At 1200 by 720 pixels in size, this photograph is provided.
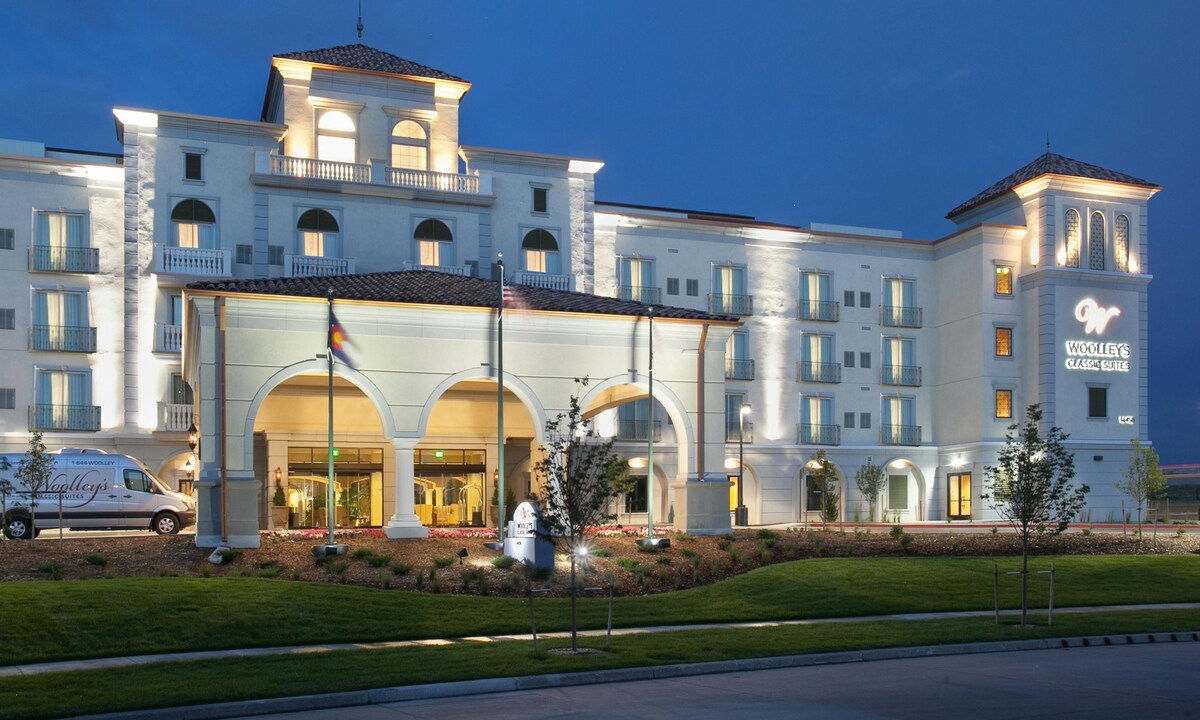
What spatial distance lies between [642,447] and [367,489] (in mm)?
Result: 14511

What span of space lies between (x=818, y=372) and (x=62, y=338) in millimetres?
34098

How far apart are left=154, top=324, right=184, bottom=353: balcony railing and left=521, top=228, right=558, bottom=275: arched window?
14.3 meters

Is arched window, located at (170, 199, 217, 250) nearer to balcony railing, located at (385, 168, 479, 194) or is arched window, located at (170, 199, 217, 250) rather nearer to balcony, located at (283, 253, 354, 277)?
balcony, located at (283, 253, 354, 277)

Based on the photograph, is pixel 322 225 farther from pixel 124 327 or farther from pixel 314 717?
pixel 314 717

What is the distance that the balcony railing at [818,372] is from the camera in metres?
58.2

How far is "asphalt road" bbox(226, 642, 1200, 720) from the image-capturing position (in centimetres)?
1391

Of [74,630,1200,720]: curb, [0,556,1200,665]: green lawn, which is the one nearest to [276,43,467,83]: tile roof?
[0,556,1200,665]: green lawn

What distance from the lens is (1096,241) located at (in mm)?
57812

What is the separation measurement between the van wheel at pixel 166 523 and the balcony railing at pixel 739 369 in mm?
27671

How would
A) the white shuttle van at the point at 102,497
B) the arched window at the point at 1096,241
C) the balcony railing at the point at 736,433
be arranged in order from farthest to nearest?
1. the arched window at the point at 1096,241
2. the balcony railing at the point at 736,433
3. the white shuttle van at the point at 102,497

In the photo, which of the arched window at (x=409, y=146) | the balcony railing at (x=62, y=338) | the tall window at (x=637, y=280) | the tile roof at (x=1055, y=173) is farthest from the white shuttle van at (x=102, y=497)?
the tile roof at (x=1055, y=173)

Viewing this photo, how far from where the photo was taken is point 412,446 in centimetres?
3325

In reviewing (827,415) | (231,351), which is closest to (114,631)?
(231,351)

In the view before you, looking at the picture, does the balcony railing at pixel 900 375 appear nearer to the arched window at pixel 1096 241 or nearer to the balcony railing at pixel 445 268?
the arched window at pixel 1096 241
